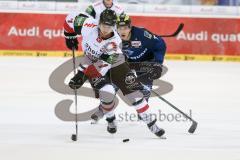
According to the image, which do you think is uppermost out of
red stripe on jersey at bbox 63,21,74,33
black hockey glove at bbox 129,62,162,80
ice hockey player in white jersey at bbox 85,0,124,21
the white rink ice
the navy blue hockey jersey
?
red stripe on jersey at bbox 63,21,74,33

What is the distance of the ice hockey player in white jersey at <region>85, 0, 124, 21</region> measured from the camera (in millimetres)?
8945

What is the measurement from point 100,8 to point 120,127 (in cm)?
229

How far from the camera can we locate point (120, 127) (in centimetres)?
741

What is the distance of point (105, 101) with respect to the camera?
693 cm

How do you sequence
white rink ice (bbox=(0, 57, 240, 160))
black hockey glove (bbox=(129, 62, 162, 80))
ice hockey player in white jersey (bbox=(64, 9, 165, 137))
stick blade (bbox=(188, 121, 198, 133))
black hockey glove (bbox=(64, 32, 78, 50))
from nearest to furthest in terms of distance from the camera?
1. white rink ice (bbox=(0, 57, 240, 160))
2. ice hockey player in white jersey (bbox=(64, 9, 165, 137))
3. stick blade (bbox=(188, 121, 198, 133))
4. black hockey glove (bbox=(129, 62, 162, 80))
5. black hockey glove (bbox=(64, 32, 78, 50))

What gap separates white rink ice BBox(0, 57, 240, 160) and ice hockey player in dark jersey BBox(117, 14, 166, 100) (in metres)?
0.62

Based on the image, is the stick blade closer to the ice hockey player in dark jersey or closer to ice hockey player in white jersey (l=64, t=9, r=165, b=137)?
ice hockey player in white jersey (l=64, t=9, r=165, b=137)

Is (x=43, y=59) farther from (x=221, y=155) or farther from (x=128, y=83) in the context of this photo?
(x=221, y=155)

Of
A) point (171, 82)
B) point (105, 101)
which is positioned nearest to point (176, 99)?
point (171, 82)

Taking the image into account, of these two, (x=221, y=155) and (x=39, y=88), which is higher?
(x=221, y=155)

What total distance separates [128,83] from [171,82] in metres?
4.56

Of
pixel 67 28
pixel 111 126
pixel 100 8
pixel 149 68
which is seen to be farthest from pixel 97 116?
pixel 100 8

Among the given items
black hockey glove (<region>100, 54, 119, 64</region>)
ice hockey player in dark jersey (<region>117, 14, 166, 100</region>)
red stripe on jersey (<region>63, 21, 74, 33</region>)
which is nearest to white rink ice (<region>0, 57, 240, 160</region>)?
Result: ice hockey player in dark jersey (<region>117, 14, 166, 100</region>)

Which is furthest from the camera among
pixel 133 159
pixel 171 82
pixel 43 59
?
pixel 43 59
